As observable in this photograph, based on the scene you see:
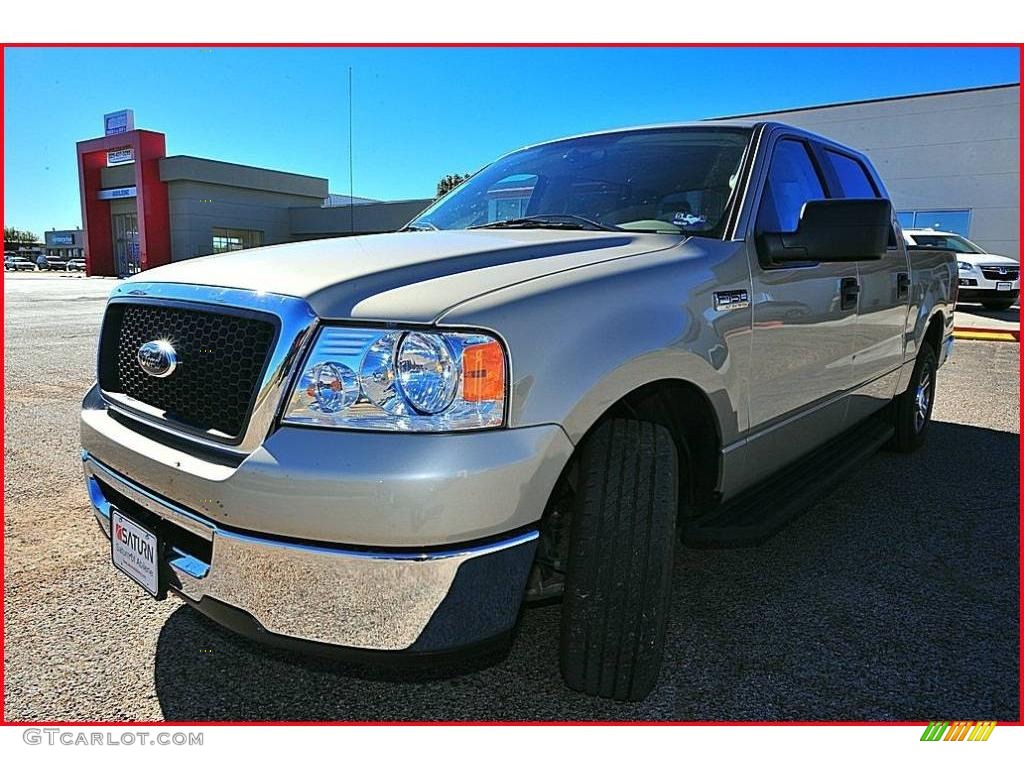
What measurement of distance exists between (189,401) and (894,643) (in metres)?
2.30

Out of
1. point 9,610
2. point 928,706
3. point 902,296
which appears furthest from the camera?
point 902,296

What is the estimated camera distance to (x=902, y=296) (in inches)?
161

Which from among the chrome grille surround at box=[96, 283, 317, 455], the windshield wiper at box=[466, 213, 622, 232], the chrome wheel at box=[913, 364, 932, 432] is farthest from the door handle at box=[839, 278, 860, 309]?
the chrome grille surround at box=[96, 283, 317, 455]

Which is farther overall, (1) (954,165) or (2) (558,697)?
(1) (954,165)

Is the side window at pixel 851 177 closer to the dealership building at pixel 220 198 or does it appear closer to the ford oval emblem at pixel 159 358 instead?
the ford oval emblem at pixel 159 358

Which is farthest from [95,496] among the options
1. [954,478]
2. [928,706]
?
[954,478]

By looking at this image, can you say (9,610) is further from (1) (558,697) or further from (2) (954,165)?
(2) (954,165)

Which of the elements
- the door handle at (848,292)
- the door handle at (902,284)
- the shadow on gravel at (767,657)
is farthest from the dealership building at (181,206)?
the shadow on gravel at (767,657)

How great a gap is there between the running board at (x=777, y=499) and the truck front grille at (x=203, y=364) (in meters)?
1.43

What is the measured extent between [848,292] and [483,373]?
7.28 feet

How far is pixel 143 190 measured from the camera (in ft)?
126

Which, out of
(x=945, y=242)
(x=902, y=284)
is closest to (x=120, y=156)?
(x=945, y=242)

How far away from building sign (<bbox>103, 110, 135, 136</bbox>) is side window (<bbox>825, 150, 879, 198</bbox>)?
44073 millimetres
